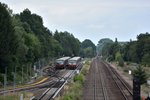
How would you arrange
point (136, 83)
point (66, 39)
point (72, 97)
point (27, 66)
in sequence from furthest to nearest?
point (66, 39)
point (27, 66)
point (72, 97)
point (136, 83)

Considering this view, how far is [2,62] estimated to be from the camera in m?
58.7

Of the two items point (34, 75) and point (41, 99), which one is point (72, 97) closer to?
point (41, 99)

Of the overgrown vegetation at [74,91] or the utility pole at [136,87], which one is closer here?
the utility pole at [136,87]

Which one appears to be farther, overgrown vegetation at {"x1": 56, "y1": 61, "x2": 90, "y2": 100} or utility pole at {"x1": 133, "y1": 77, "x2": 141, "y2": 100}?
overgrown vegetation at {"x1": 56, "y1": 61, "x2": 90, "y2": 100}

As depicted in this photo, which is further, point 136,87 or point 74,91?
point 74,91

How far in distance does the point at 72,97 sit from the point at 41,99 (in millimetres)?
5311

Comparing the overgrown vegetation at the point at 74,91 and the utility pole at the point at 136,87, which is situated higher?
the utility pole at the point at 136,87

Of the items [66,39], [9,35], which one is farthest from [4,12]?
[66,39]

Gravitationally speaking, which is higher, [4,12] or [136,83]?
[4,12]

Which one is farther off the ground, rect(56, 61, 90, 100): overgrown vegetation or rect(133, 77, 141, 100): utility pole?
rect(133, 77, 141, 100): utility pole

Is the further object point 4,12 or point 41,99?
point 4,12

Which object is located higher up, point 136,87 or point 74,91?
point 136,87

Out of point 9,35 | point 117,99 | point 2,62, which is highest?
point 9,35

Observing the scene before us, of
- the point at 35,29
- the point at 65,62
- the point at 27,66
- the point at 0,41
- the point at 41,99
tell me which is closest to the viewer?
the point at 41,99
